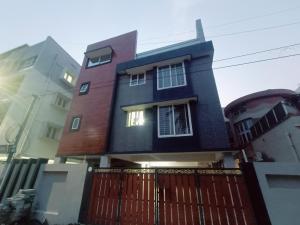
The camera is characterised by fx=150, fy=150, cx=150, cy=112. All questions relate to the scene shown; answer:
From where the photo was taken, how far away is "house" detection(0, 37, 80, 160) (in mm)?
13625

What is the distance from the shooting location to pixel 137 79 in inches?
480

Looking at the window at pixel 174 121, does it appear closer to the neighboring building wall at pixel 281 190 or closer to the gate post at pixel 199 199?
the gate post at pixel 199 199

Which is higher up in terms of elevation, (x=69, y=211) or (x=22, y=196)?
(x=22, y=196)

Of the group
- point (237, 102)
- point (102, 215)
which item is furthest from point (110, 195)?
point (237, 102)

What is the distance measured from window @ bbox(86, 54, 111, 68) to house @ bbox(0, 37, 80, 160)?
537 centimetres

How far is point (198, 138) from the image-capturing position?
841cm

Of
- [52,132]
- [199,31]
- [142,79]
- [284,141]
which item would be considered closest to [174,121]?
[142,79]

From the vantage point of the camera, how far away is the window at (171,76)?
1058 cm

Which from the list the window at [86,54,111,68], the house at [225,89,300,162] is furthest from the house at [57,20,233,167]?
the house at [225,89,300,162]

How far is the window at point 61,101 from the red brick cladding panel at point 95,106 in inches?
201

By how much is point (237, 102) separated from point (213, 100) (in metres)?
8.28

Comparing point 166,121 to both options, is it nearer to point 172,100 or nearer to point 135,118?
point 172,100

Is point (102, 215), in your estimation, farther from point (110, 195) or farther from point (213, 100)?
point (213, 100)

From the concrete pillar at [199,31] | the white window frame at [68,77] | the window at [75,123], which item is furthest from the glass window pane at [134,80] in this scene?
the white window frame at [68,77]
